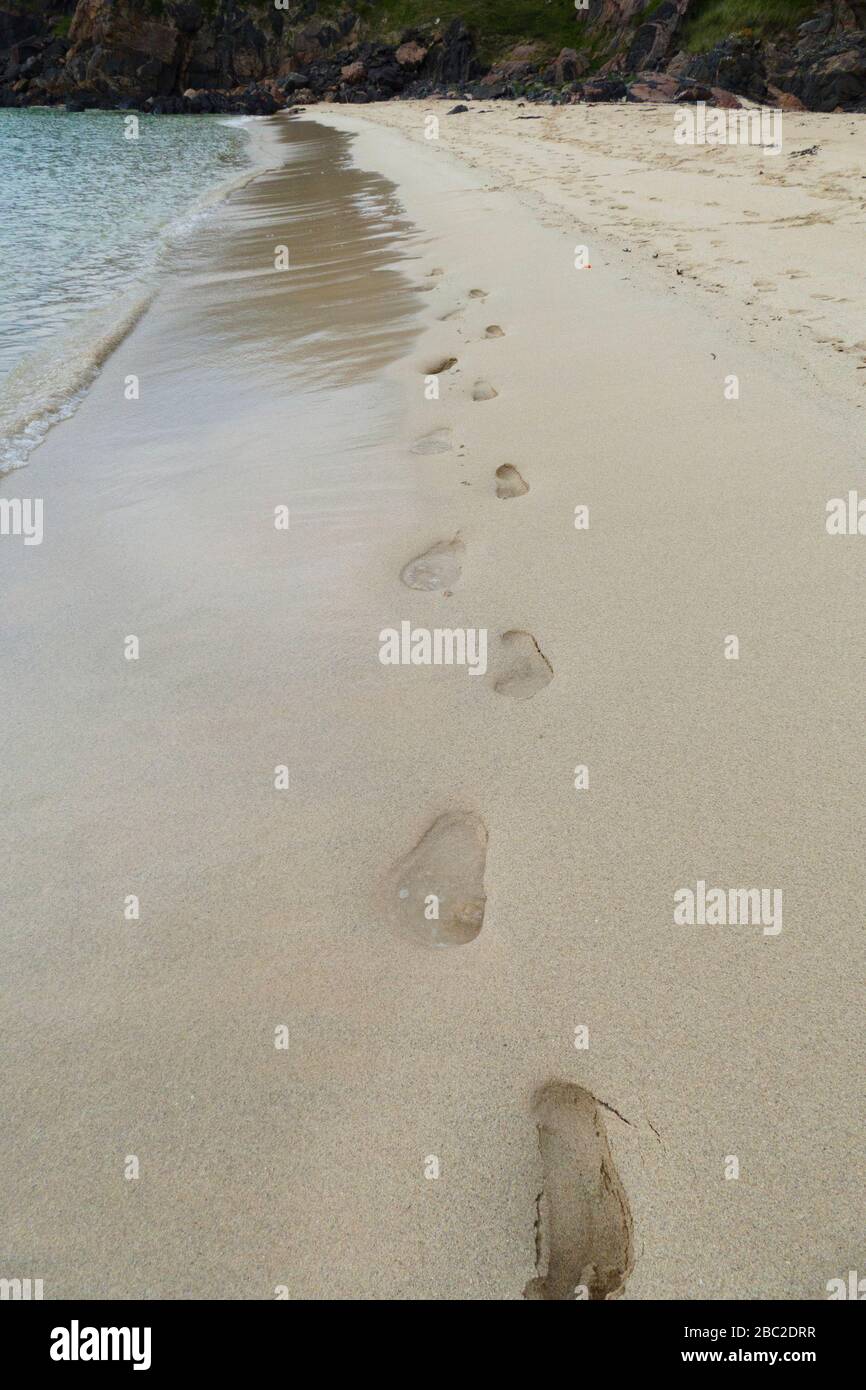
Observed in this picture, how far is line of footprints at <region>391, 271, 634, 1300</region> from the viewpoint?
1.28 meters

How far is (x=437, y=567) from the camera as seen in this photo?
3.13 metres

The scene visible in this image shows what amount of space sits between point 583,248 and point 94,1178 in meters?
7.29

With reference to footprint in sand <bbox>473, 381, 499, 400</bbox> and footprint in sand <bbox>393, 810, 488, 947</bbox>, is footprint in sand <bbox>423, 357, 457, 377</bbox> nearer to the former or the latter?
footprint in sand <bbox>473, 381, 499, 400</bbox>

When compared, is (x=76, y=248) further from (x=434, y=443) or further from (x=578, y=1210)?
(x=578, y=1210)

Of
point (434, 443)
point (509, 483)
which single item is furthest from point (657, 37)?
Answer: point (509, 483)

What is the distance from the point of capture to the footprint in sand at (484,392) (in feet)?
14.5

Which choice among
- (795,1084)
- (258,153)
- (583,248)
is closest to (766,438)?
(795,1084)

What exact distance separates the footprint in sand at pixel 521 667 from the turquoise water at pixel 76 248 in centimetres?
357

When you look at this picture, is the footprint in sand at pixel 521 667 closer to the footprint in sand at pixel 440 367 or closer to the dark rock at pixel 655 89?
the footprint in sand at pixel 440 367

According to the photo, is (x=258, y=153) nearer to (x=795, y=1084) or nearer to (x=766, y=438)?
(x=766, y=438)

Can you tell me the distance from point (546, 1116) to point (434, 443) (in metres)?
3.36

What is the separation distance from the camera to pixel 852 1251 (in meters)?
1.26

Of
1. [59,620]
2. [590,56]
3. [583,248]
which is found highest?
[590,56]

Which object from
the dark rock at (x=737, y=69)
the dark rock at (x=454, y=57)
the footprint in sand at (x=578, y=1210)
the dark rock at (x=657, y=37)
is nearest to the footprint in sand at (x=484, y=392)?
the footprint in sand at (x=578, y=1210)
